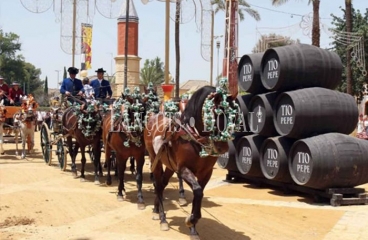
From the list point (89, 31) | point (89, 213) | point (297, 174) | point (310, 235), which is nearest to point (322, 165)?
point (297, 174)

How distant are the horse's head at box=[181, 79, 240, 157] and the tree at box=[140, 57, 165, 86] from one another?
5387cm

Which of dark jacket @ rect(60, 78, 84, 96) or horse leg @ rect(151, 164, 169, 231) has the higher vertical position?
dark jacket @ rect(60, 78, 84, 96)

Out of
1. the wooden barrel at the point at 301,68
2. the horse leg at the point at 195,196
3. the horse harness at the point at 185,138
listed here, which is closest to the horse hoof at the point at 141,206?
the horse harness at the point at 185,138

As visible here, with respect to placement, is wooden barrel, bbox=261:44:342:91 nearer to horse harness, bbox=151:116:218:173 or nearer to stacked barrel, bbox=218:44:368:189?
stacked barrel, bbox=218:44:368:189

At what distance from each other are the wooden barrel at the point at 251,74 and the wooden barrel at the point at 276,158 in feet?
5.40

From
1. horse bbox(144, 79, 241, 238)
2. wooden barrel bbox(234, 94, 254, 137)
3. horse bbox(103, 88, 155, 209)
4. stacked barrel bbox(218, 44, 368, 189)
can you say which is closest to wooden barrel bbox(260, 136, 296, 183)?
stacked barrel bbox(218, 44, 368, 189)

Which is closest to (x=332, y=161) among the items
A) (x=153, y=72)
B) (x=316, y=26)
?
(x=316, y=26)

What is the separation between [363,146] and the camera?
31.1 ft

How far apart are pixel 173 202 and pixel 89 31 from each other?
2396cm

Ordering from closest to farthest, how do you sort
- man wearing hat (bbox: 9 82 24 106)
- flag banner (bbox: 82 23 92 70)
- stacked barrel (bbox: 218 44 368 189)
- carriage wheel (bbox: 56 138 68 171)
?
stacked barrel (bbox: 218 44 368 189), carriage wheel (bbox: 56 138 68 171), man wearing hat (bbox: 9 82 24 106), flag banner (bbox: 82 23 92 70)

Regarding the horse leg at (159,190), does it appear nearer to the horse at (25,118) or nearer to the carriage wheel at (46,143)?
the carriage wheel at (46,143)

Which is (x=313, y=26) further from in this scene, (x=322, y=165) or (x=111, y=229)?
(x=111, y=229)

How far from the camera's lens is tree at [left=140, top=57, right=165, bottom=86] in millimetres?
61250

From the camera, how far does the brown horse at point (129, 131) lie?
8.95 metres
